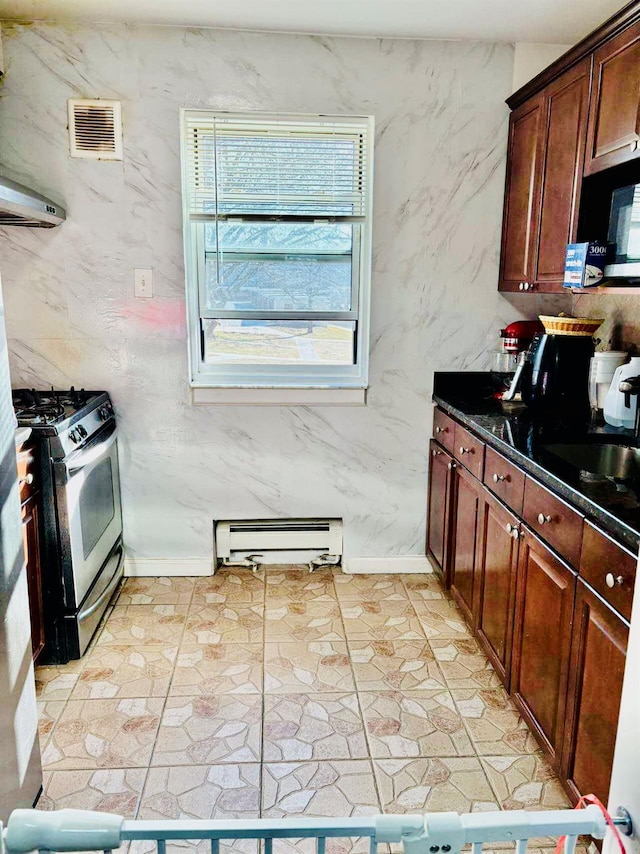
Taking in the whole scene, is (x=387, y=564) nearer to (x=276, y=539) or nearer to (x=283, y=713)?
(x=276, y=539)

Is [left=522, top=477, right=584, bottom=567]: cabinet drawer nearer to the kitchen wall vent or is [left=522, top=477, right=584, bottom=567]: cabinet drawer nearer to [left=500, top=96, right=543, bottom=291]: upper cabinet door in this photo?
[left=500, top=96, right=543, bottom=291]: upper cabinet door

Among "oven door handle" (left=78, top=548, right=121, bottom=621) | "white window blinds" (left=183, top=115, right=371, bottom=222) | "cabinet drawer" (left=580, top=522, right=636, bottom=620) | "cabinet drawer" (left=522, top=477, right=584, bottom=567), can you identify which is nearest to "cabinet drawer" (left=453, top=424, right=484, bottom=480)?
"cabinet drawer" (left=522, top=477, right=584, bottom=567)

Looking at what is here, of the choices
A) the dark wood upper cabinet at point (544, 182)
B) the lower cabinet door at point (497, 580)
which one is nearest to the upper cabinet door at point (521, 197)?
the dark wood upper cabinet at point (544, 182)

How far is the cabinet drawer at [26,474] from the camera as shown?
7.36ft

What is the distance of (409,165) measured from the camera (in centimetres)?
301

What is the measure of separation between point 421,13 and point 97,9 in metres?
1.33

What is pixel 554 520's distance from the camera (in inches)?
72.3

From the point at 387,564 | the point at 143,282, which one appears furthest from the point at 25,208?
the point at 387,564

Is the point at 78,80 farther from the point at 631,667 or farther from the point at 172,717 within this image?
the point at 631,667

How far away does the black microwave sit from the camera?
2117mm

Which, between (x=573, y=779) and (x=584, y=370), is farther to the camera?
(x=584, y=370)

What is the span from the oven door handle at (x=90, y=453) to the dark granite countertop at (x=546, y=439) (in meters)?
1.57

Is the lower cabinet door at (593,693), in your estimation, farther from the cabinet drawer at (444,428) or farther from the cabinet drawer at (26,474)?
the cabinet drawer at (26,474)

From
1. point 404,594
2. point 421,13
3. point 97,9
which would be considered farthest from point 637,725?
point 97,9
